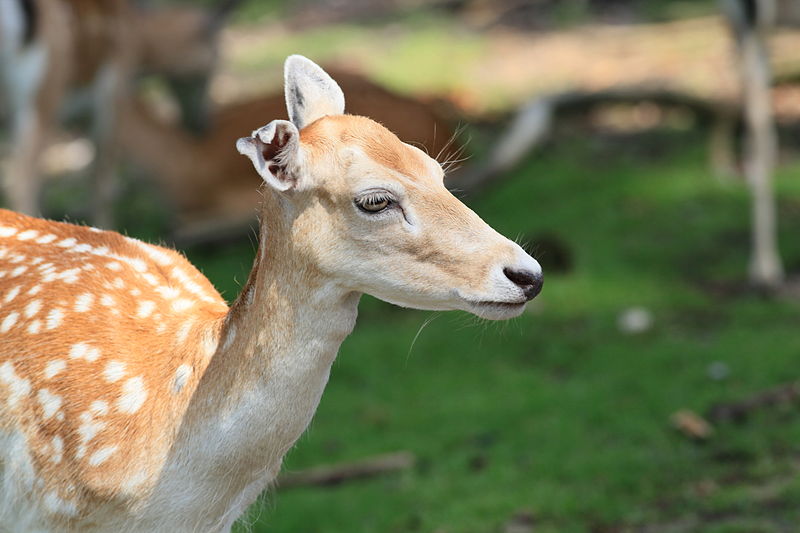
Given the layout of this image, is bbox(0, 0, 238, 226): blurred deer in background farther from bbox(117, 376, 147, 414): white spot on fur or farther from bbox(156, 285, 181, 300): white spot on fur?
bbox(117, 376, 147, 414): white spot on fur

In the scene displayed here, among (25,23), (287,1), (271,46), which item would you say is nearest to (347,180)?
(25,23)

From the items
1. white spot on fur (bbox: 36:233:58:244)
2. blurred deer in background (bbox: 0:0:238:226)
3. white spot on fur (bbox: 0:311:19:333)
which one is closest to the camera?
white spot on fur (bbox: 0:311:19:333)

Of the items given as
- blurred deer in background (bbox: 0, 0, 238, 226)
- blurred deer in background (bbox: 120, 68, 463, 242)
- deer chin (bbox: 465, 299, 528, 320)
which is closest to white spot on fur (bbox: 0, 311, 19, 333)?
deer chin (bbox: 465, 299, 528, 320)

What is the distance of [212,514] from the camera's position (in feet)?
10.9

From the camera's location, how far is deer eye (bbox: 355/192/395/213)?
9.80 feet

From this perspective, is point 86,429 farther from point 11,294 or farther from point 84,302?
point 11,294

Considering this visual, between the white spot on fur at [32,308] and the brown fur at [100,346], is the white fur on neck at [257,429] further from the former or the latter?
the white spot on fur at [32,308]

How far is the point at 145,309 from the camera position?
356 cm

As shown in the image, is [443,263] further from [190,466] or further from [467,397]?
[467,397]

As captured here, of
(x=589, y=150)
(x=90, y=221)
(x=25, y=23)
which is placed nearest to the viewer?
(x=25, y=23)

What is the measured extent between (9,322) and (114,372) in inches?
14.6

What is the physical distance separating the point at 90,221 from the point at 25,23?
210 cm

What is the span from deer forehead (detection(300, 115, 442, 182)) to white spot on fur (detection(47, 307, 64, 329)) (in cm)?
91

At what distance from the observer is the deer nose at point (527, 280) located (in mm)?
2879
